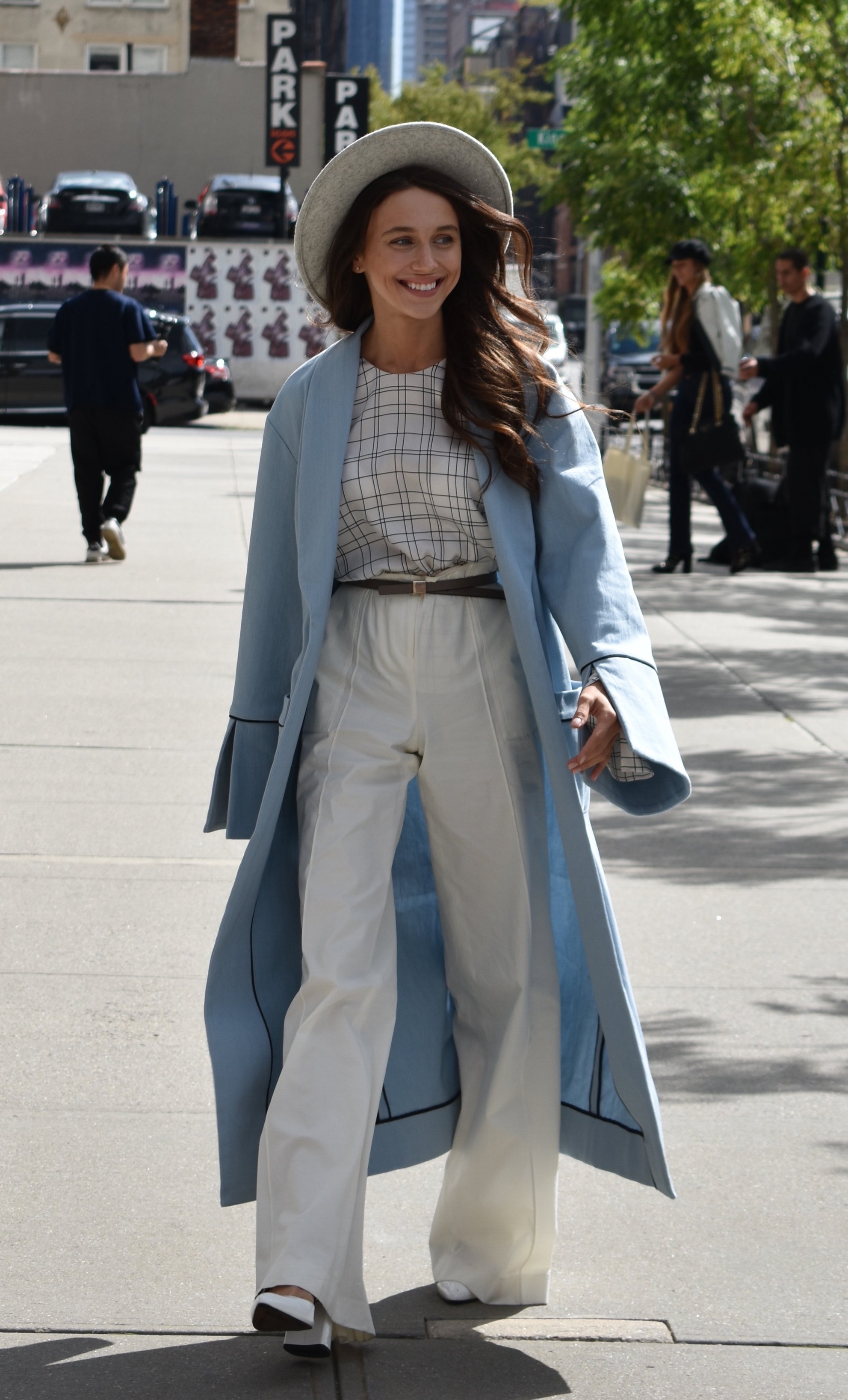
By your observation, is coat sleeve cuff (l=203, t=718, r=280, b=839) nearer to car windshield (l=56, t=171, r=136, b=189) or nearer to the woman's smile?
the woman's smile

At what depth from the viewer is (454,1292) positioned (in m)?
3.26

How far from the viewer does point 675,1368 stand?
306 cm

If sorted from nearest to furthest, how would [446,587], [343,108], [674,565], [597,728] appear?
[597,728] < [446,587] < [674,565] < [343,108]

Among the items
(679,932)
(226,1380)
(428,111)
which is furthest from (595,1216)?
(428,111)

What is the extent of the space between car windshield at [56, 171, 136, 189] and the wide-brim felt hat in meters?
35.3

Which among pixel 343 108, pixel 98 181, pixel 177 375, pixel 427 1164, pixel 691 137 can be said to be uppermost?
pixel 343 108

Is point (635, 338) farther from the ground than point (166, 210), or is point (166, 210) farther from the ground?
point (166, 210)

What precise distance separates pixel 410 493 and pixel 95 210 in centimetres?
3531

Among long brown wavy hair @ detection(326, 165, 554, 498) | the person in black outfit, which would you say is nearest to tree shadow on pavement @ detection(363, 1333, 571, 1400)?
long brown wavy hair @ detection(326, 165, 554, 498)

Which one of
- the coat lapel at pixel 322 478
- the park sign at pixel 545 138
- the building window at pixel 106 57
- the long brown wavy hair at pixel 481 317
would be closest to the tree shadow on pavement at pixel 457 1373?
the coat lapel at pixel 322 478

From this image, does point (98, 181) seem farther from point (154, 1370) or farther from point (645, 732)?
point (154, 1370)

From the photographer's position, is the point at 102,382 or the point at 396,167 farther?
the point at 102,382

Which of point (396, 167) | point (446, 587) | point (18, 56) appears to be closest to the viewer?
point (446, 587)

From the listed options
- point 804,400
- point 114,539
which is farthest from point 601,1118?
point 804,400
